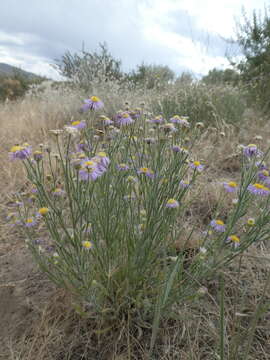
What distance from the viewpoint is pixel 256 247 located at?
185cm


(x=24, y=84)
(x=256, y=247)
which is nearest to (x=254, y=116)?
(x=256, y=247)

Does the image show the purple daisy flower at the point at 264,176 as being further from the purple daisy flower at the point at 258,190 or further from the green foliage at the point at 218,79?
the green foliage at the point at 218,79

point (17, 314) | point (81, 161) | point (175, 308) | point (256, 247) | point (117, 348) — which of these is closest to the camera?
point (81, 161)

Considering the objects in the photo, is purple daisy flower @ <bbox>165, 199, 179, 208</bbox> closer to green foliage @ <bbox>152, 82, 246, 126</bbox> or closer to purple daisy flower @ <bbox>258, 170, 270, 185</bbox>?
purple daisy flower @ <bbox>258, 170, 270, 185</bbox>

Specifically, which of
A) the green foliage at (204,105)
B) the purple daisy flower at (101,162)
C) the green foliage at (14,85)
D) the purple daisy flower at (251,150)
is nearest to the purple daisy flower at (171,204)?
the purple daisy flower at (101,162)

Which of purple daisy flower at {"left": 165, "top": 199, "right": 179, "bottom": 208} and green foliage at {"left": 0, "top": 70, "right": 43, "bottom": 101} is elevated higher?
purple daisy flower at {"left": 165, "top": 199, "right": 179, "bottom": 208}

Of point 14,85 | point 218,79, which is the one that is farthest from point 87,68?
point 14,85

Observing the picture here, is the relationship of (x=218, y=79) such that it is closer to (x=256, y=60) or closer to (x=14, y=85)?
(x=256, y=60)

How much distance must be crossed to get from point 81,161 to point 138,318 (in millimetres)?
809

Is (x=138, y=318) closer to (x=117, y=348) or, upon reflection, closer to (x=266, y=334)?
(x=117, y=348)

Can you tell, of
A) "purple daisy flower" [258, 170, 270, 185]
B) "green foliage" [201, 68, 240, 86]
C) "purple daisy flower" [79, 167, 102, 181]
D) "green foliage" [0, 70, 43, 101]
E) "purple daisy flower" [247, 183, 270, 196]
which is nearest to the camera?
"purple daisy flower" [79, 167, 102, 181]

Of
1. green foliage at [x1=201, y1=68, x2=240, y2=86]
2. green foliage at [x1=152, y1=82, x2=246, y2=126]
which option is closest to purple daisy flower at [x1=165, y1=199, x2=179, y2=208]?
green foliage at [x1=152, y1=82, x2=246, y2=126]

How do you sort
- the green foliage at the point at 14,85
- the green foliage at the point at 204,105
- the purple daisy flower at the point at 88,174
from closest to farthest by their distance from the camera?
the purple daisy flower at the point at 88,174 < the green foliage at the point at 204,105 < the green foliage at the point at 14,85

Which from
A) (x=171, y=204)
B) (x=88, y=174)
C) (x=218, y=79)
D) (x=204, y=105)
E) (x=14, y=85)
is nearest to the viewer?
(x=88, y=174)
